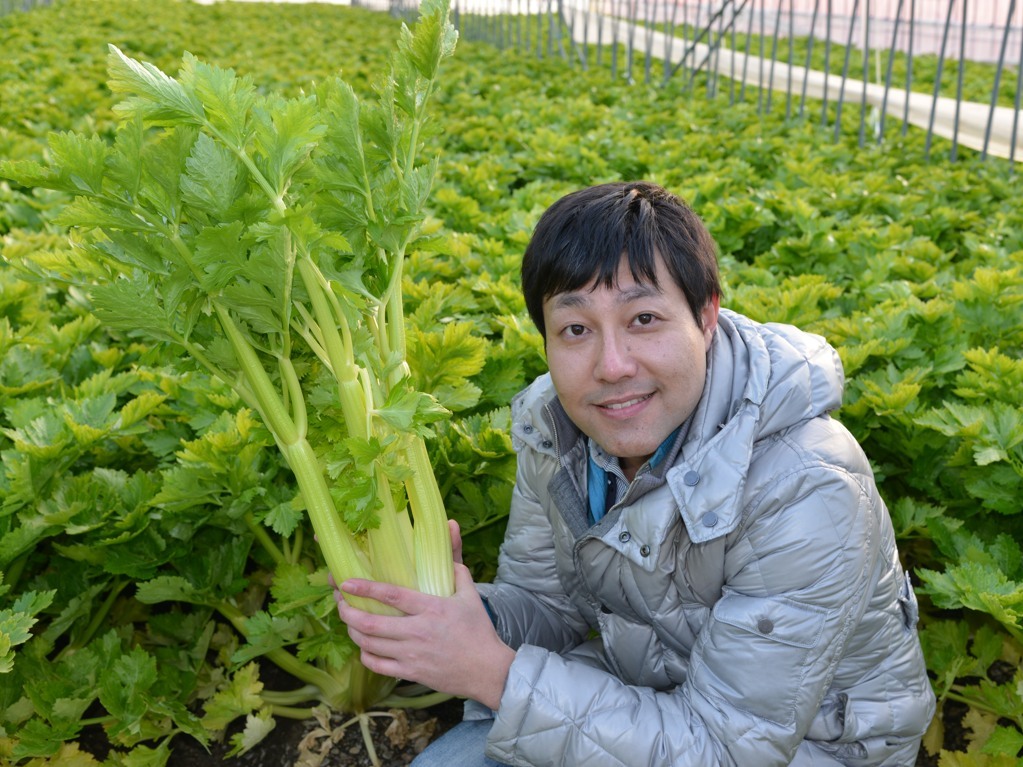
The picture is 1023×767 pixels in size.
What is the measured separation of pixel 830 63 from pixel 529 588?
15.9m

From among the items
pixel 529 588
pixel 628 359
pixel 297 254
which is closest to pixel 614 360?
pixel 628 359

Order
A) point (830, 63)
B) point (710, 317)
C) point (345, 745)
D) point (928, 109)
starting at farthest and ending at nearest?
point (830, 63) < point (928, 109) < point (345, 745) < point (710, 317)

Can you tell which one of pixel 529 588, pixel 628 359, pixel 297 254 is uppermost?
pixel 297 254

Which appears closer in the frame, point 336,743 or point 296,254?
point 296,254

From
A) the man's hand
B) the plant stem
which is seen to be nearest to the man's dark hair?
the man's hand

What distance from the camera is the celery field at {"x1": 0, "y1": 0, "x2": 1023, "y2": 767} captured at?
60.9 inches

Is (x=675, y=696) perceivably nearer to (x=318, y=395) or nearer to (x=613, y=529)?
(x=613, y=529)

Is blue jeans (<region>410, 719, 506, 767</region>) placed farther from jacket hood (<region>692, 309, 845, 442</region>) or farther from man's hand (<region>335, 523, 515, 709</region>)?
jacket hood (<region>692, 309, 845, 442</region>)

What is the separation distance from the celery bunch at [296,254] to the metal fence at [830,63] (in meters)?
6.74

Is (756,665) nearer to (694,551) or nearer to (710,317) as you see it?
(694,551)

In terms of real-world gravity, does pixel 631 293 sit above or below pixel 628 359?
above

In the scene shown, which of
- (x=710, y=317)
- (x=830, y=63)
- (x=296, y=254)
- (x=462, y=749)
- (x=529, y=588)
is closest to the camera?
(x=296, y=254)

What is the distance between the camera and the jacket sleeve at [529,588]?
2.16 meters

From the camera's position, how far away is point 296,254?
1564 mm
